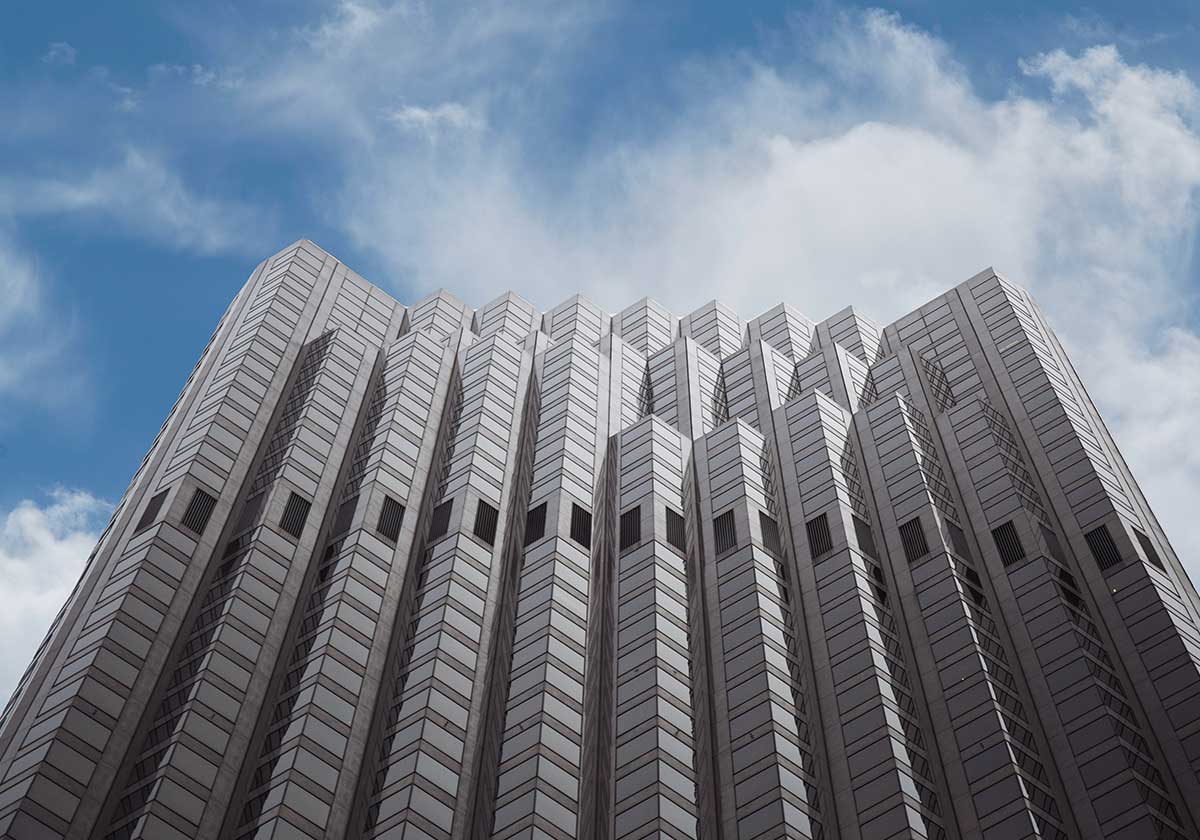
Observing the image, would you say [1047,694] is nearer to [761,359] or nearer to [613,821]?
[613,821]

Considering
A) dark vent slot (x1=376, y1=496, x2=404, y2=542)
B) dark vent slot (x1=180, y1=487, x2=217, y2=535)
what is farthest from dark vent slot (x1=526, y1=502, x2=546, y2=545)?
dark vent slot (x1=180, y1=487, x2=217, y2=535)

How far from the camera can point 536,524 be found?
100438 millimetres

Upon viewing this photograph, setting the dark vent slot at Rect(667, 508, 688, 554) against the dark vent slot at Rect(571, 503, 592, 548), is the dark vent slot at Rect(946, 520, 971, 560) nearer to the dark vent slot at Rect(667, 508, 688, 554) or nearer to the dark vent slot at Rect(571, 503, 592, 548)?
the dark vent slot at Rect(667, 508, 688, 554)

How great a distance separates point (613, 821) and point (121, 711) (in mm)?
24422

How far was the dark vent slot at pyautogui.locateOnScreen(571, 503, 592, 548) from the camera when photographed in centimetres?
9956

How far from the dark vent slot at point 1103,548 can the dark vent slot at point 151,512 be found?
55079 millimetres

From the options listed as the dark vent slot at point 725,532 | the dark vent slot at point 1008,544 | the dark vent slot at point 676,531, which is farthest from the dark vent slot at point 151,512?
the dark vent slot at point 1008,544

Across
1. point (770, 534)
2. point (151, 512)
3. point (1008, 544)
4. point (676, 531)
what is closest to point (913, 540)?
point (1008, 544)

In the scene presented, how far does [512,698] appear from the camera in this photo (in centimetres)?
8450

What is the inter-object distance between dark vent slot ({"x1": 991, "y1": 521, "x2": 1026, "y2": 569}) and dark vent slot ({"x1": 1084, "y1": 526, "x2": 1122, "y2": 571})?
4.17 meters

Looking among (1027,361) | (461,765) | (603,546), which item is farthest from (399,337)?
(461,765)

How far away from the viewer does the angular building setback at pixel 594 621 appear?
7544 cm

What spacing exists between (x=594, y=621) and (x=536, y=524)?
10425 millimetres

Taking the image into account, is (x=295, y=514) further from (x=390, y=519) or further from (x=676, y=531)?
(x=676, y=531)
